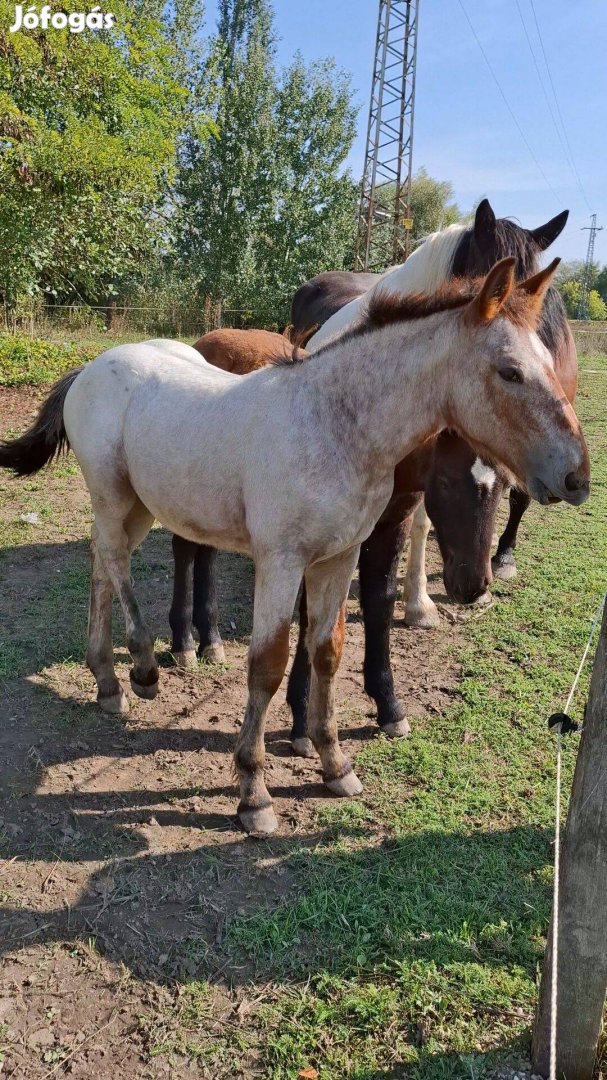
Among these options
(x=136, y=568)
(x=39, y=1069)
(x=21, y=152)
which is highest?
(x=21, y=152)

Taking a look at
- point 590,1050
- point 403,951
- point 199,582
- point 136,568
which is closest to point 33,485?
point 136,568

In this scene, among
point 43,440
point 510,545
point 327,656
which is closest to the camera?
point 327,656

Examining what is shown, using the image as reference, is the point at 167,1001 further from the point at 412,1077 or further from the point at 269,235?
the point at 269,235

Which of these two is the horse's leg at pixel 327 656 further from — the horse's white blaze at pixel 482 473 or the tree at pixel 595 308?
the tree at pixel 595 308

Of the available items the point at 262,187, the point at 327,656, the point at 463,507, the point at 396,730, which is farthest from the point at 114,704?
the point at 262,187

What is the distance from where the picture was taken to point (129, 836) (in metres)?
2.79

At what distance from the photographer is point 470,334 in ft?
7.57

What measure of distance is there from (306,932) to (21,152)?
456 inches

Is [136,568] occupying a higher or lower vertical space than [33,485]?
lower

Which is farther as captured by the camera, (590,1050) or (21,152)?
(21,152)

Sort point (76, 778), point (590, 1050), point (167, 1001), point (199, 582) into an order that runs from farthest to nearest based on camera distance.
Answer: point (199, 582) < point (76, 778) < point (167, 1001) < point (590, 1050)

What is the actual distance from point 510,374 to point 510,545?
384 cm

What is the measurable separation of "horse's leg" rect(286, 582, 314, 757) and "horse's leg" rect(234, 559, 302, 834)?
0.48 metres

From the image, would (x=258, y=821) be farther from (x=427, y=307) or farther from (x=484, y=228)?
(x=484, y=228)
